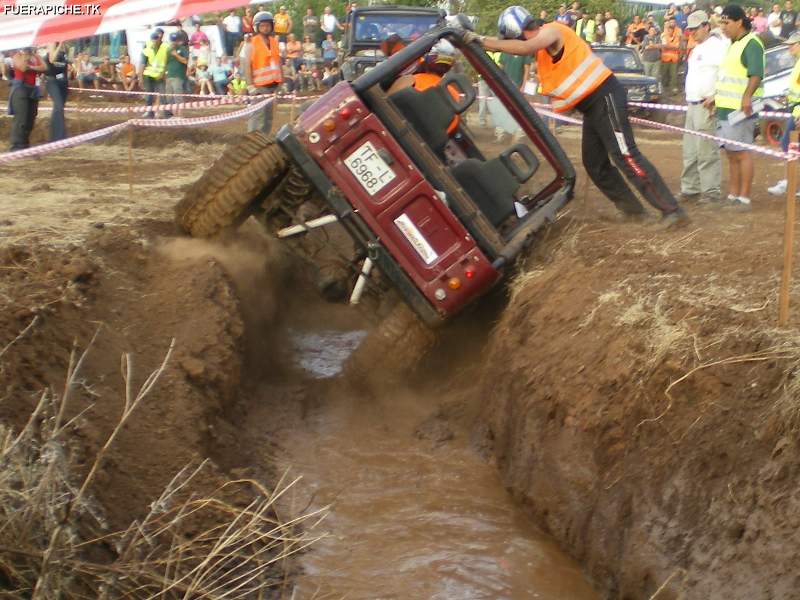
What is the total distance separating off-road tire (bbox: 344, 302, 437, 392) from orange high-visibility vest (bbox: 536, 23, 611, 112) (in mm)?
2118

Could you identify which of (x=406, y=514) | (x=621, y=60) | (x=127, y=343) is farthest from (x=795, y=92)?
(x=621, y=60)

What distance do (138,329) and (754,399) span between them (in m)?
3.86

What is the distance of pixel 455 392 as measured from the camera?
7.54 metres

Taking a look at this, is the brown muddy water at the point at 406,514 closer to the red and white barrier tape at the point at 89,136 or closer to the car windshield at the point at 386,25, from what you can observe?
the red and white barrier tape at the point at 89,136

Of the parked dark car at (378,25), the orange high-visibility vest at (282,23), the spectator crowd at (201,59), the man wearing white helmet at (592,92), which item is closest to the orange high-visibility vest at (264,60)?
the parked dark car at (378,25)

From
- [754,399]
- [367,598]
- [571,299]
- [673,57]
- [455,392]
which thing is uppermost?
[754,399]

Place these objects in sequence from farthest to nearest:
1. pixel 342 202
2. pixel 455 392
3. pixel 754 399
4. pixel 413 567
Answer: pixel 455 392 < pixel 342 202 < pixel 413 567 < pixel 754 399

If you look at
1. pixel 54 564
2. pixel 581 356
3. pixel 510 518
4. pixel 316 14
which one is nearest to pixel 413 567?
pixel 510 518

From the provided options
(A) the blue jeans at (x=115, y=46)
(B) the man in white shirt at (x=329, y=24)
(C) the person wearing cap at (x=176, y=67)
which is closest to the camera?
(C) the person wearing cap at (x=176, y=67)

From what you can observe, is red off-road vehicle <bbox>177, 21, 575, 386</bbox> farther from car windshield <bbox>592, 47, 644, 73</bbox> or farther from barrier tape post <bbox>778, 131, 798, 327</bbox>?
car windshield <bbox>592, 47, 644, 73</bbox>

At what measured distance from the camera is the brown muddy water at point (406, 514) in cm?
526

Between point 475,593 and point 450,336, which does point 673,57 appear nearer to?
point 450,336

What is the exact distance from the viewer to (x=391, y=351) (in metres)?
7.44

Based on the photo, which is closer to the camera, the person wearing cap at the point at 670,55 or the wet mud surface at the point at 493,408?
the wet mud surface at the point at 493,408
